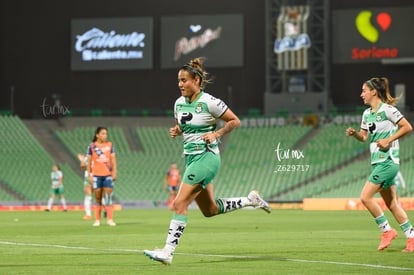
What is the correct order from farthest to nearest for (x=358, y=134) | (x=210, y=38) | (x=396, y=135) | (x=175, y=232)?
(x=210, y=38) → (x=358, y=134) → (x=396, y=135) → (x=175, y=232)

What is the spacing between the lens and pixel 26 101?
55.3 m

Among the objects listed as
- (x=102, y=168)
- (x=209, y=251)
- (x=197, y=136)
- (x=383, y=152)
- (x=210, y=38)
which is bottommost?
(x=209, y=251)

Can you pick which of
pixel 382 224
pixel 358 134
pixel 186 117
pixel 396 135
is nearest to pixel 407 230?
pixel 382 224

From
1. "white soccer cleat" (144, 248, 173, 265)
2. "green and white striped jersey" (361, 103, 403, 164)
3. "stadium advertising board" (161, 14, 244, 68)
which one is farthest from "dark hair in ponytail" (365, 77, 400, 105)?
"stadium advertising board" (161, 14, 244, 68)

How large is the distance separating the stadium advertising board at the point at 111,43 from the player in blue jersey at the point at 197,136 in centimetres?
4004

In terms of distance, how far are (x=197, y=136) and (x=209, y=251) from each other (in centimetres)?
293

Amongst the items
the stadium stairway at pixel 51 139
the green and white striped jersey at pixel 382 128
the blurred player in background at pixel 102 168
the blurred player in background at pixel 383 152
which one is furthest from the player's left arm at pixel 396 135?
the stadium stairway at pixel 51 139

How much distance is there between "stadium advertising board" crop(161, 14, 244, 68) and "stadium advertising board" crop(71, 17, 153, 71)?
1.63 metres

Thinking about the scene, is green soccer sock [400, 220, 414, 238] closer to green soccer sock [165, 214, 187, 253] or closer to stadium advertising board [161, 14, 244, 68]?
green soccer sock [165, 214, 187, 253]

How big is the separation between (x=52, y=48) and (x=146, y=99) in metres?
6.03

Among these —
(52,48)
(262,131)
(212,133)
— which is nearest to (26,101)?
(52,48)

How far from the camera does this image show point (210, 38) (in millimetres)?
52688

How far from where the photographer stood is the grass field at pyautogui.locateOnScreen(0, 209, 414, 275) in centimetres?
1254

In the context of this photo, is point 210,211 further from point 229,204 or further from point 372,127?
point 372,127
